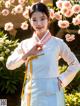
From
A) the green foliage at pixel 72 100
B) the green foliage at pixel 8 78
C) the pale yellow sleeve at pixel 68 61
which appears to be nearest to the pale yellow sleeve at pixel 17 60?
the pale yellow sleeve at pixel 68 61

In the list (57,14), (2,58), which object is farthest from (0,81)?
(57,14)

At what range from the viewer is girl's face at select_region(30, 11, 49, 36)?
374 cm

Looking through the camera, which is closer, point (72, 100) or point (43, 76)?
point (43, 76)

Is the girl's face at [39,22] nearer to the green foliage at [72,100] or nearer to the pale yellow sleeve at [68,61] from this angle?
the pale yellow sleeve at [68,61]

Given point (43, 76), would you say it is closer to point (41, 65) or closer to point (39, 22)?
point (41, 65)

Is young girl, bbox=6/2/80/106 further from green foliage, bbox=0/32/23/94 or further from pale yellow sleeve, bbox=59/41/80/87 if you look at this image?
green foliage, bbox=0/32/23/94

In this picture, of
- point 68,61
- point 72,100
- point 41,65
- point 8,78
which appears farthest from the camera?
point 8,78

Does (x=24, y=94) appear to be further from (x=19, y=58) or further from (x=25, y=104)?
(x=19, y=58)

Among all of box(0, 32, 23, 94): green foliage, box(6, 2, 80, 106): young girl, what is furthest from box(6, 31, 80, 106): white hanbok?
box(0, 32, 23, 94): green foliage

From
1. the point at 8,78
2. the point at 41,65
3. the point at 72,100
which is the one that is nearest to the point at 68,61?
the point at 41,65

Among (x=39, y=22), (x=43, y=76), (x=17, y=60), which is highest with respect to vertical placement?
(x=39, y=22)

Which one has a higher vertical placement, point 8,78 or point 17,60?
point 8,78

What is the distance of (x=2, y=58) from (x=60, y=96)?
330cm

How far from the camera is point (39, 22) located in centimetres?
373
